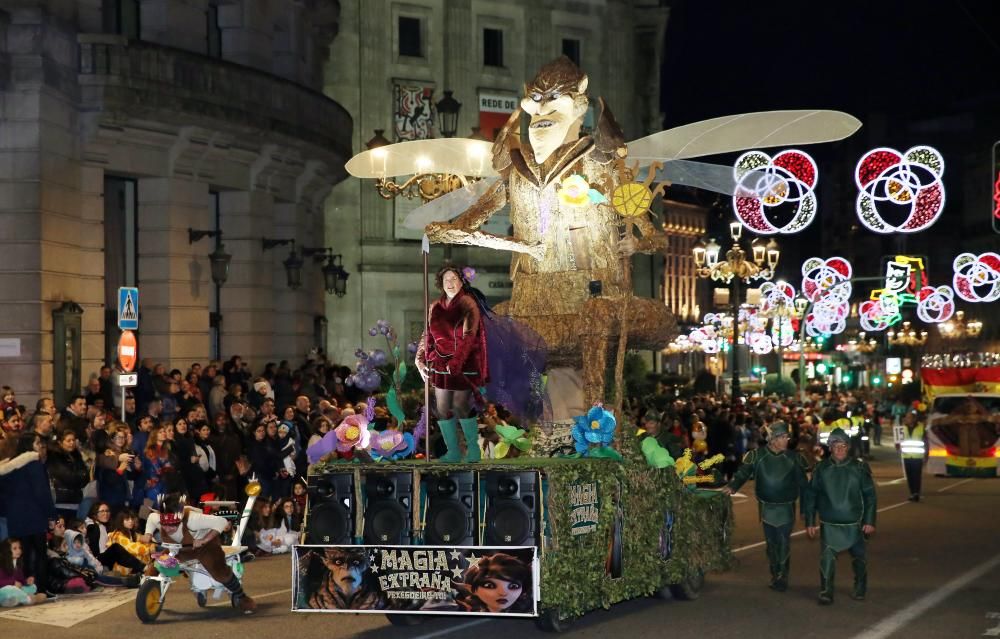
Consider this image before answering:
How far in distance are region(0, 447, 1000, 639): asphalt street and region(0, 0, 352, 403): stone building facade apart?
8254mm

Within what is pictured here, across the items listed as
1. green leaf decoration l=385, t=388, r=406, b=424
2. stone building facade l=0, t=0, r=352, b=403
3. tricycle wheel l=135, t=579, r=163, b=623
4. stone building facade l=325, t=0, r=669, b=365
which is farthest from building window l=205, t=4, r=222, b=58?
green leaf decoration l=385, t=388, r=406, b=424

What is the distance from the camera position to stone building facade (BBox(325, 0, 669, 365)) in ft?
157

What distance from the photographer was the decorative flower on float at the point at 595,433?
41.3ft

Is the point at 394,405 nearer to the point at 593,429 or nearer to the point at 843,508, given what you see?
the point at 593,429

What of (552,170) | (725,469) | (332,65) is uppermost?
(332,65)

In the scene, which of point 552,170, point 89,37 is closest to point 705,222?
point 89,37

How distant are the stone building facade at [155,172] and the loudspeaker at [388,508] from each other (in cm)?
1309

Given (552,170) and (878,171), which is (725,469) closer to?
(878,171)

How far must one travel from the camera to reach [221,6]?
30.3 m

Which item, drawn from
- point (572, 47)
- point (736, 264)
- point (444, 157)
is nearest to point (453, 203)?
point (444, 157)

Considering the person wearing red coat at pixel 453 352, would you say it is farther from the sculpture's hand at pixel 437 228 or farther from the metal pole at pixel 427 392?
the sculpture's hand at pixel 437 228

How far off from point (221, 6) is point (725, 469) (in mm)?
14035

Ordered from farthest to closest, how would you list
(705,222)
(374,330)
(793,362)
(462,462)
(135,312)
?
(705,222)
(793,362)
(135,312)
(374,330)
(462,462)

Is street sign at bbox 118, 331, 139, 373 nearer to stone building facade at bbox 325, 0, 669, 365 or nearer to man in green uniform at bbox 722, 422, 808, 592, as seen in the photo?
man in green uniform at bbox 722, 422, 808, 592
